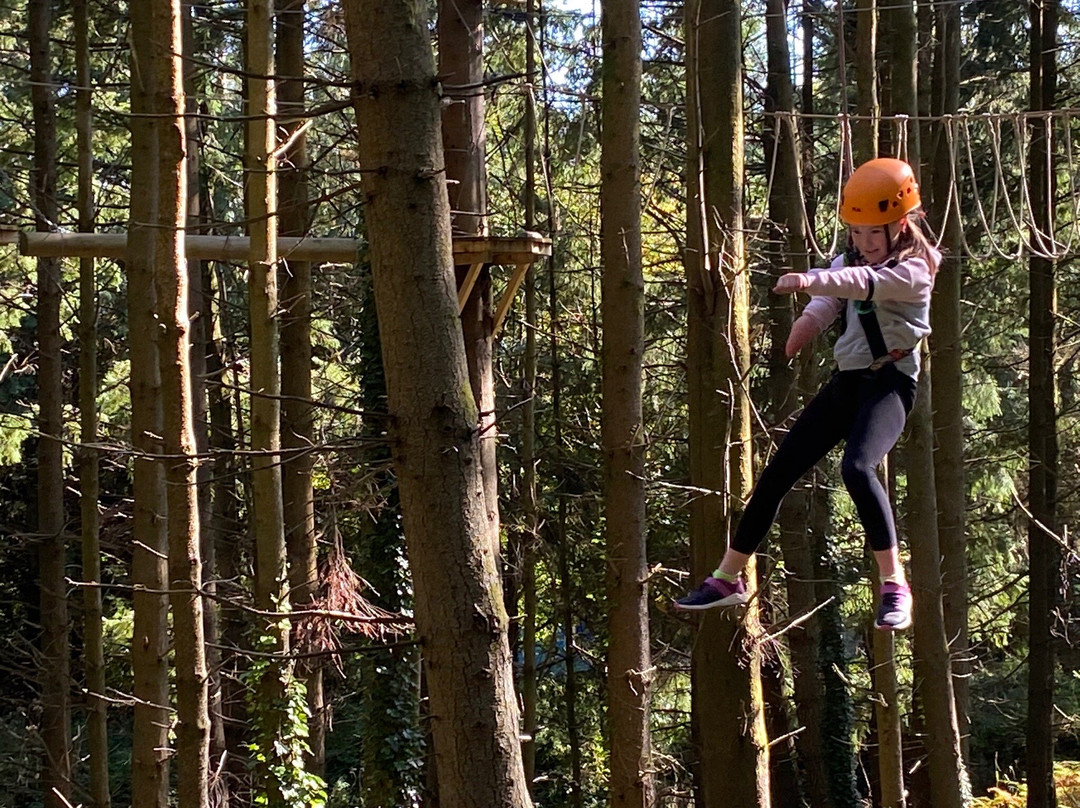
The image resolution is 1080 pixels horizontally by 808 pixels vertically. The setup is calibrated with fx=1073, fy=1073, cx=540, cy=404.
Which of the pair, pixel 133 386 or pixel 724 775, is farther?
pixel 133 386

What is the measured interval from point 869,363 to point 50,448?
894 centimetres

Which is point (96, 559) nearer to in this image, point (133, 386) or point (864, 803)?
point (133, 386)

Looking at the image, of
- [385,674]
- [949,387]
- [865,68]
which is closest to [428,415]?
[865,68]

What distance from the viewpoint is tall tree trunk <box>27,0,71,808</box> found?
9.78m

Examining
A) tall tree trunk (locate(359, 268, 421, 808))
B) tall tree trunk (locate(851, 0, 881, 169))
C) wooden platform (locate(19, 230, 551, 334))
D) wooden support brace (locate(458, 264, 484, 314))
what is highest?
tall tree trunk (locate(851, 0, 881, 169))

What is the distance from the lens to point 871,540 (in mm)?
3820

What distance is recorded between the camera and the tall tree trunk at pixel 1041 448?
1184cm

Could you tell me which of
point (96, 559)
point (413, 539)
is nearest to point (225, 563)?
point (96, 559)

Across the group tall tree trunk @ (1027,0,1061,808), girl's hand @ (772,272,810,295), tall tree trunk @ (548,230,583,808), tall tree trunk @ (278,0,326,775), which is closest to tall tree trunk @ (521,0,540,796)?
tall tree trunk @ (548,230,583,808)

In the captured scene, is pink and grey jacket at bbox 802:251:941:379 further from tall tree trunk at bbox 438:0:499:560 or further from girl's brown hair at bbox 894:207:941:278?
tall tree trunk at bbox 438:0:499:560

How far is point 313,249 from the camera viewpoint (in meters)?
7.41

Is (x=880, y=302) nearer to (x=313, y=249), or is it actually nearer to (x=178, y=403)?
(x=178, y=403)

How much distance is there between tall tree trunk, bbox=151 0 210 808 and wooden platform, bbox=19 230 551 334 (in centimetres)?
51

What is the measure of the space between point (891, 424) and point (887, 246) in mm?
615
